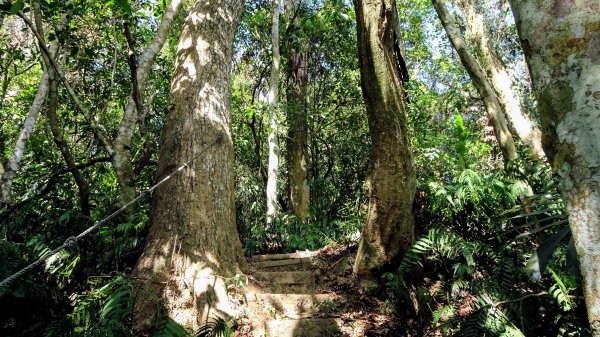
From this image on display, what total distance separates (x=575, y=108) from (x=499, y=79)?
24.5 ft

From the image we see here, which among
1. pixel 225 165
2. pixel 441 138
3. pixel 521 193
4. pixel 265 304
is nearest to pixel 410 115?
pixel 441 138

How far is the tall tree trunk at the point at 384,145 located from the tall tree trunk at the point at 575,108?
7.88 feet

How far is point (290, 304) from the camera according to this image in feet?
13.1

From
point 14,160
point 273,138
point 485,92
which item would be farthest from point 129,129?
point 273,138

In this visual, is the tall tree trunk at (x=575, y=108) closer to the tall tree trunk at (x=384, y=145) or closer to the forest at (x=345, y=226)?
the forest at (x=345, y=226)

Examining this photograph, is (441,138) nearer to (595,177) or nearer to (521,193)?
(521,193)

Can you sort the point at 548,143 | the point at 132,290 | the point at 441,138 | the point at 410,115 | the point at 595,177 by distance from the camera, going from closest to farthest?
1. the point at 595,177
2. the point at 548,143
3. the point at 132,290
4. the point at 410,115
5. the point at 441,138

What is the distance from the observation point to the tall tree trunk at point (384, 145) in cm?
394

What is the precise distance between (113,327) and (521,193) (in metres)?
4.13

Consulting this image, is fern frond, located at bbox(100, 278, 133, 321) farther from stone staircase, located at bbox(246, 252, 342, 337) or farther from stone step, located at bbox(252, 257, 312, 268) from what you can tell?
stone step, located at bbox(252, 257, 312, 268)

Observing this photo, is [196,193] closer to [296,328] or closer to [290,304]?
[290,304]

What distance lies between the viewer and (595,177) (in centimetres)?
133

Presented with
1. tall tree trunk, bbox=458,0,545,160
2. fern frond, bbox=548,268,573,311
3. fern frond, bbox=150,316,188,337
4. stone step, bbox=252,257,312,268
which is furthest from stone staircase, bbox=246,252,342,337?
tall tree trunk, bbox=458,0,545,160

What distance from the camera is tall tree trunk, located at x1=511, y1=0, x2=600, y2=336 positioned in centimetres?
134
